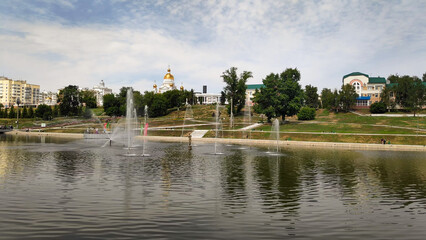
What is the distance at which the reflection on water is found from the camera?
1149 cm

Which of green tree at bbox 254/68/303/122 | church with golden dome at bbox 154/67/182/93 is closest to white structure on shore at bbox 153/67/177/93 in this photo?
church with golden dome at bbox 154/67/182/93

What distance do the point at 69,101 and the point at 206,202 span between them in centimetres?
12219

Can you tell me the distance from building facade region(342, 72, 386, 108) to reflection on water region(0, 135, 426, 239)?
100371 mm

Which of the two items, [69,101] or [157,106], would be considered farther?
[69,101]

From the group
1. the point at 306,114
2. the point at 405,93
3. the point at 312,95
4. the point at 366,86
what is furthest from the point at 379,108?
the point at 312,95

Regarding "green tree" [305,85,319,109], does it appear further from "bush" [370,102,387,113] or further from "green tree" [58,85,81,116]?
"green tree" [58,85,81,116]

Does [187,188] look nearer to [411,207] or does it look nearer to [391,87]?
[411,207]

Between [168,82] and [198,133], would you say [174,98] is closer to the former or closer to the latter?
[168,82]

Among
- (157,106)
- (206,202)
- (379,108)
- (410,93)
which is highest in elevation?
(410,93)

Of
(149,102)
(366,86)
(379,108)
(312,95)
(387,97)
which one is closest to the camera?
(379,108)

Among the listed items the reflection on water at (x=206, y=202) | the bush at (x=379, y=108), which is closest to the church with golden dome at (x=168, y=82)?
the bush at (x=379, y=108)

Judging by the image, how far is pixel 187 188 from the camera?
1852 centimetres

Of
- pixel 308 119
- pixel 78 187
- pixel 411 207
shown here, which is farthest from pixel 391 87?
pixel 78 187

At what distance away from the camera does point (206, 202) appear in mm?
15406
